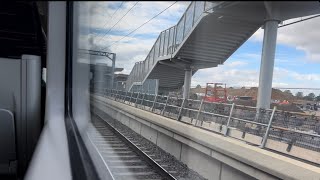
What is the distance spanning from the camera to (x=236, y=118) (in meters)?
3.04

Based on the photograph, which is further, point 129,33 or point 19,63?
point 19,63

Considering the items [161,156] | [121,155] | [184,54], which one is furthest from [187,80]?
[161,156]

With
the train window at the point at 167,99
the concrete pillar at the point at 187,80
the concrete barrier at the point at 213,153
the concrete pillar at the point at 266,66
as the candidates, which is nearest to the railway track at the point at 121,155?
the train window at the point at 167,99

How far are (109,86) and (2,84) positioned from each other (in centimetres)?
88

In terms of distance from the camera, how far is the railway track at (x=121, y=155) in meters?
2.01

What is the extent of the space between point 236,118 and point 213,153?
1.72ft

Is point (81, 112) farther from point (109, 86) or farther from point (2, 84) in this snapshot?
point (2, 84)

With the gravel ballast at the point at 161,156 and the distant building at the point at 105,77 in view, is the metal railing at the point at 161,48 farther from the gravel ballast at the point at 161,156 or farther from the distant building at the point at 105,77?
the gravel ballast at the point at 161,156

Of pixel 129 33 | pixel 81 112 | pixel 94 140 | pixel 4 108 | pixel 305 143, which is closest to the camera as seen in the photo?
pixel 129 33

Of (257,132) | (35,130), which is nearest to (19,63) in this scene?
(35,130)

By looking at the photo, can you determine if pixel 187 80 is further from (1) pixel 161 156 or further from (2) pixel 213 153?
(1) pixel 161 156

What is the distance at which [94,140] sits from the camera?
79.6 inches

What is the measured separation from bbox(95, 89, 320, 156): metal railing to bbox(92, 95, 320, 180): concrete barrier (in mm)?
107

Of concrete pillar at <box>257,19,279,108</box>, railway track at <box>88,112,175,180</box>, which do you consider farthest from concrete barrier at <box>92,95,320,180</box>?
concrete pillar at <box>257,19,279,108</box>
